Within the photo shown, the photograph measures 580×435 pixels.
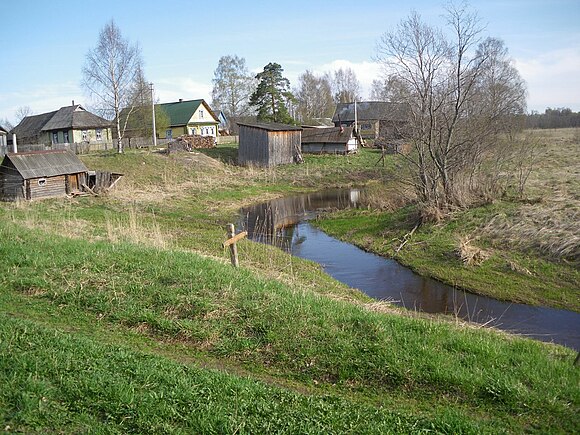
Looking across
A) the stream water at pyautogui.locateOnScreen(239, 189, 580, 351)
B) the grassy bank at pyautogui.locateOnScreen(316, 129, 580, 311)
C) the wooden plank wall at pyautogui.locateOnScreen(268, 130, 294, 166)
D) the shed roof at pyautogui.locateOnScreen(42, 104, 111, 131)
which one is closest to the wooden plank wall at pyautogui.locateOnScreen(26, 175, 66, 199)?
the stream water at pyautogui.locateOnScreen(239, 189, 580, 351)

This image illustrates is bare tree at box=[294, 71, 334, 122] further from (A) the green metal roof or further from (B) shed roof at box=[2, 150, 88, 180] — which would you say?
(B) shed roof at box=[2, 150, 88, 180]

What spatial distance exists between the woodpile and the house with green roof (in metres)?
7.58

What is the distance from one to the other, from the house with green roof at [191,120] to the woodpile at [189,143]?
24.9ft

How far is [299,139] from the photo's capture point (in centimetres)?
4422

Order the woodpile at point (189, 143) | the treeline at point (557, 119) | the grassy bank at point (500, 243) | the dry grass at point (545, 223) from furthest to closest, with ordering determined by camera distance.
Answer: the treeline at point (557, 119) → the woodpile at point (189, 143) → the dry grass at point (545, 223) → the grassy bank at point (500, 243)

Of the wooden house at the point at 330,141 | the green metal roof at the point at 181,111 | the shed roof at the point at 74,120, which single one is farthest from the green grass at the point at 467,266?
the green metal roof at the point at 181,111

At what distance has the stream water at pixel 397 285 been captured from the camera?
11648 millimetres

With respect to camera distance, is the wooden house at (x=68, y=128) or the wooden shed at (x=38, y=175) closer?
the wooden shed at (x=38, y=175)

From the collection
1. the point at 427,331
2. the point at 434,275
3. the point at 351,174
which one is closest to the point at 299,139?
the point at 351,174

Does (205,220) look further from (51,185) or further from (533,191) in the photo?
(533,191)

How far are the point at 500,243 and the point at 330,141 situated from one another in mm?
31743

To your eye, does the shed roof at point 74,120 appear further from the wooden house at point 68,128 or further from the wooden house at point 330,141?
the wooden house at point 330,141

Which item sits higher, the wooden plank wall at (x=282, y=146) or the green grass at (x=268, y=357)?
the wooden plank wall at (x=282, y=146)

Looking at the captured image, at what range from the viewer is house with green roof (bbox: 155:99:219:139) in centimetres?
5384
